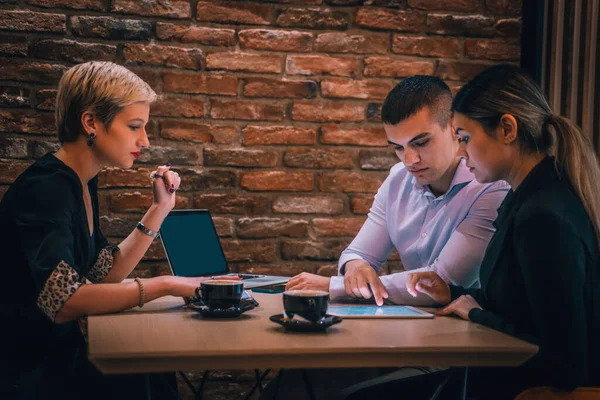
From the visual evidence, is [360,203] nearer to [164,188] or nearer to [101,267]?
[164,188]

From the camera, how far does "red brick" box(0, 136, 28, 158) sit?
9.20 feet

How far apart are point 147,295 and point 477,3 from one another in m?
2.23

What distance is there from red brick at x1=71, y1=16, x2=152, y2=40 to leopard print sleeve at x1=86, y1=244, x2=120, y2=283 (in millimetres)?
1164

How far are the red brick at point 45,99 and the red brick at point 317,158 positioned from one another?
1.01 meters

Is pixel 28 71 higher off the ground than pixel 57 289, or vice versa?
pixel 28 71

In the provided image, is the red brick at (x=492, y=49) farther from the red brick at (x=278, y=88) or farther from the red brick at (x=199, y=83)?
the red brick at (x=199, y=83)

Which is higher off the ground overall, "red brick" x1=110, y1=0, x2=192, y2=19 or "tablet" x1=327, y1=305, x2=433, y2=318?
"red brick" x1=110, y1=0, x2=192, y2=19

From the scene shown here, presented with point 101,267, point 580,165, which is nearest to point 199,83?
point 101,267

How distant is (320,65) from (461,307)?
63.9 inches

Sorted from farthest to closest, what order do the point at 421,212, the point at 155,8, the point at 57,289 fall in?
the point at 155,8 → the point at 421,212 → the point at 57,289

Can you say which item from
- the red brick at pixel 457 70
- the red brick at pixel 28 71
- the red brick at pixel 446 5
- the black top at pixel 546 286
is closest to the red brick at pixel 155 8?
the red brick at pixel 28 71

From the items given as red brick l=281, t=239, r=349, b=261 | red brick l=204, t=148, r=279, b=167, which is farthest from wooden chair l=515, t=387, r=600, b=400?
red brick l=204, t=148, r=279, b=167

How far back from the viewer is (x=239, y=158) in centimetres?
299

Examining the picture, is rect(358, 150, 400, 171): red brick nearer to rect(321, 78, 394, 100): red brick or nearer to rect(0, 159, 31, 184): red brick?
rect(321, 78, 394, 100): red brick
